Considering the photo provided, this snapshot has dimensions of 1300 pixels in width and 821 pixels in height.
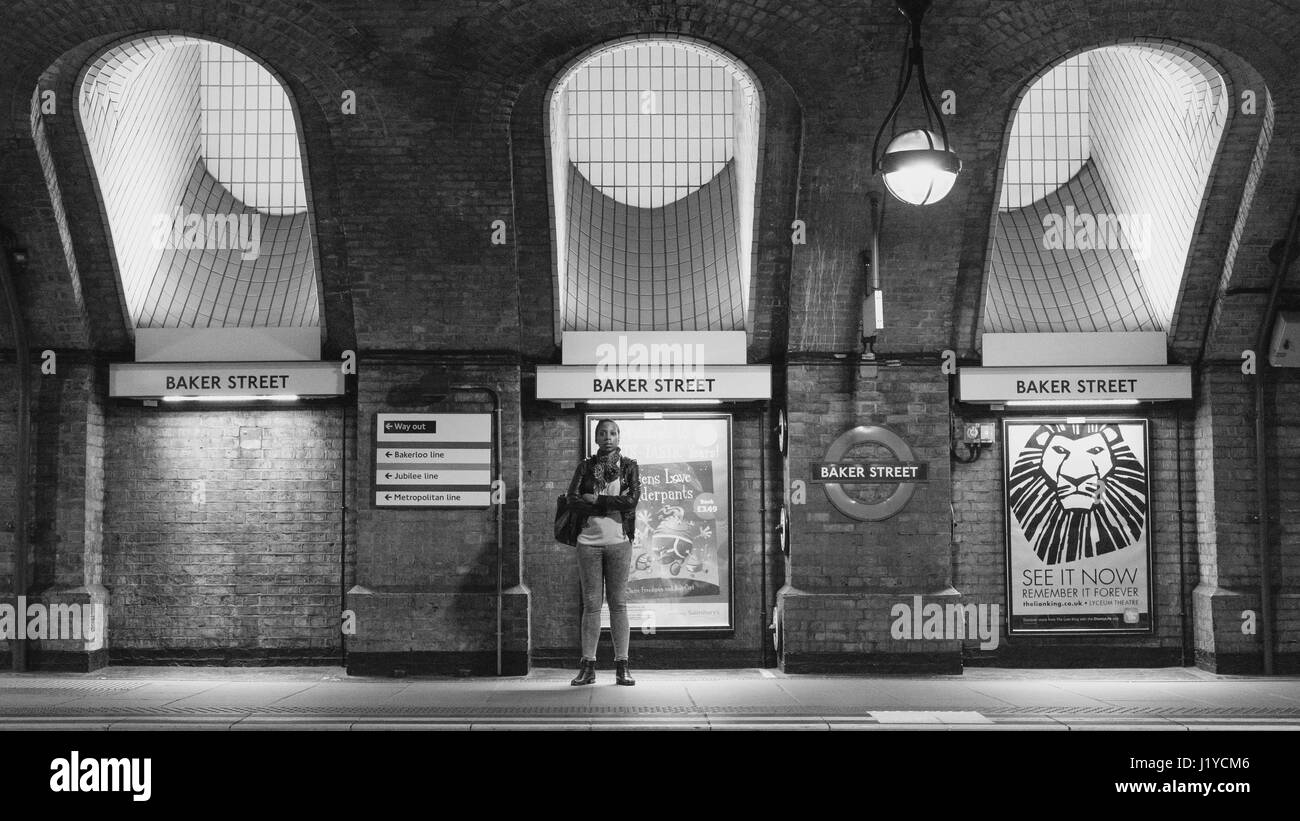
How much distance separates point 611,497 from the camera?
30.8ft

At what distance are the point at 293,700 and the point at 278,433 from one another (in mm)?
3234

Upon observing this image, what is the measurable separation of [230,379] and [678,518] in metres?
4.52

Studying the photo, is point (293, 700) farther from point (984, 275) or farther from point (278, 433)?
point (984, 275)

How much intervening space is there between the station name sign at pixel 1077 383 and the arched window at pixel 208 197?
6562 millimetres

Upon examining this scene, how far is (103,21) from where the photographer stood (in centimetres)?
970

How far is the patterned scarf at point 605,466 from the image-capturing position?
9555mm

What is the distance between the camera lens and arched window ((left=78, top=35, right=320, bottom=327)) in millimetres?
11250

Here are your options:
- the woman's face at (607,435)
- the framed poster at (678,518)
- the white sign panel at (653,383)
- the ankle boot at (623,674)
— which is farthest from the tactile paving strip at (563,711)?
the white sign panel at (653,383)

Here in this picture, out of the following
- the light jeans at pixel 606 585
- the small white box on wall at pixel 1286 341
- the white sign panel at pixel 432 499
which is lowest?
the light jeans at pixel 606 585

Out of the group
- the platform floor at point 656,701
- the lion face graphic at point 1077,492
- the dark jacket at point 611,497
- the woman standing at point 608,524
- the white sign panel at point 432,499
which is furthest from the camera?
the lion face graphic at point 1077,492

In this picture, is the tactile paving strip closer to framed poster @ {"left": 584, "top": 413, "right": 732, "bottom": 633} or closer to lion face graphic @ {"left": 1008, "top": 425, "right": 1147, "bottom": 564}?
framed poster @ {"left": 584, "top": 413, "right": 732, "bottom": 633}

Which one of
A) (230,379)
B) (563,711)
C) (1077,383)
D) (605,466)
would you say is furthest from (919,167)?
(230,379)

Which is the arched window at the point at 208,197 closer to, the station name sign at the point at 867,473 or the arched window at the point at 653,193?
the arched window at the point at 653,193

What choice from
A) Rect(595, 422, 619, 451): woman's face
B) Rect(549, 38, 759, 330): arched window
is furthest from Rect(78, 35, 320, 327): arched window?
Rect(595, 422, 619, 451): woman's face
